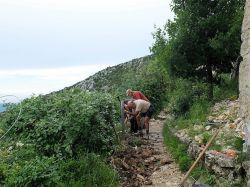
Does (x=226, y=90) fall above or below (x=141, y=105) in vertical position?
above

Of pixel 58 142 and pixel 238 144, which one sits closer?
pixel 238 144

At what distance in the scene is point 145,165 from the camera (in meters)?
12.0

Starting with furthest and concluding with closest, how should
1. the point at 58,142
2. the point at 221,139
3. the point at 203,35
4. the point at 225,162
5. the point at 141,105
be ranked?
the point at 203,35 < the point at 141,105 < the point at 58,142 < the point at 221,139 < the point at 225,162

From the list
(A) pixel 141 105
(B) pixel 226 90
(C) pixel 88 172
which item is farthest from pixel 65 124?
(B) pixel 226 90

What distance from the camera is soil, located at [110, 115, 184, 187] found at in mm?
10656

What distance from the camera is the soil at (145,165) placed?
10.7m

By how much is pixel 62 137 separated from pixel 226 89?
353 inches

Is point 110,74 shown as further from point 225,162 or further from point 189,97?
point 225,162

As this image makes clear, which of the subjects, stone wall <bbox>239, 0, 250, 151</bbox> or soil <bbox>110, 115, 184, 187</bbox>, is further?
soil <bbox>110, 115, 184, 187</bbox>

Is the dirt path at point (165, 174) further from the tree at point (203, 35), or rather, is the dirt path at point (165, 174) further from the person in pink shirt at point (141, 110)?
the tree at point (203, 35)

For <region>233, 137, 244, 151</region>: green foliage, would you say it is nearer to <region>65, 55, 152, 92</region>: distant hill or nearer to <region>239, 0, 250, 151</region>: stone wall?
<region>239, 0, 250, 151</region>: stone wall

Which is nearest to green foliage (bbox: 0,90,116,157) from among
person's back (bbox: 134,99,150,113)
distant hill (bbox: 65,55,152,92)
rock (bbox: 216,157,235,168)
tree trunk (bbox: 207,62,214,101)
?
person's back (bbox: 134,99,150,113)

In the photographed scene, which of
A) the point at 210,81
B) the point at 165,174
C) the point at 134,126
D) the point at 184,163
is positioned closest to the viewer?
the point at 184,163

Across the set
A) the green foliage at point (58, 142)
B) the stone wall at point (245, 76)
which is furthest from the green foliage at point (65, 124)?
the stone wall at point (245, 76)
